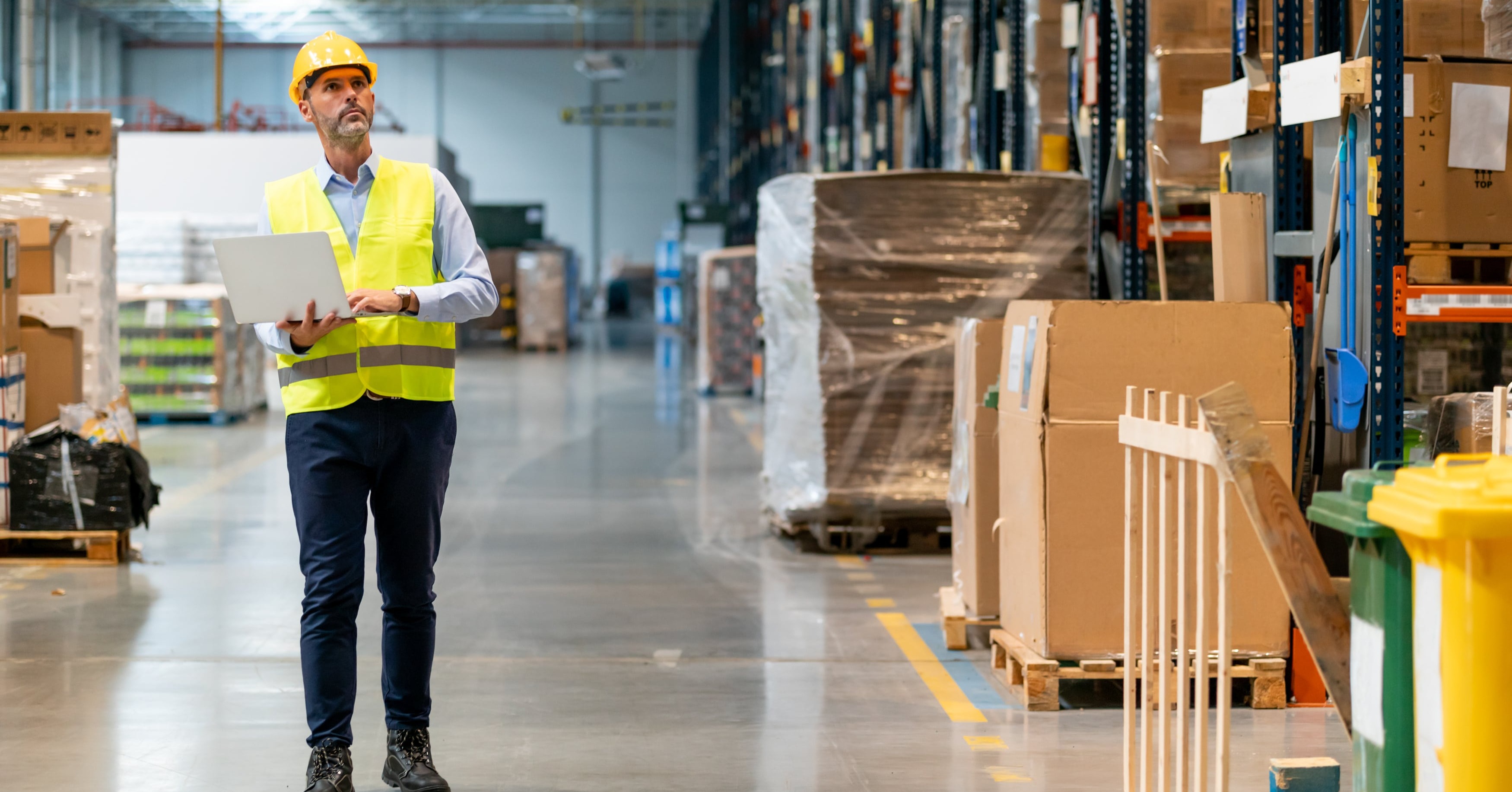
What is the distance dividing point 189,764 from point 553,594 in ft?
8.10

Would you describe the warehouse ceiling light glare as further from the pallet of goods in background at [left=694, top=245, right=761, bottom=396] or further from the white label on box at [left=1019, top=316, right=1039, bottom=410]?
the white label on box at [left=1019, top=316, right=1039, bottom=410]

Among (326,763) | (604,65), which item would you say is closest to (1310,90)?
(326,763)

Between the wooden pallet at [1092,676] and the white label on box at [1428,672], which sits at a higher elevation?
the white label on box at [1428,672]

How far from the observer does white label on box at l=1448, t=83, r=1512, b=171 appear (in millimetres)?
4516

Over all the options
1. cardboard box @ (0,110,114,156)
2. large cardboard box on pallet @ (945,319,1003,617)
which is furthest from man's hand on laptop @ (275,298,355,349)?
cardboard box @ (0,110,114,156)

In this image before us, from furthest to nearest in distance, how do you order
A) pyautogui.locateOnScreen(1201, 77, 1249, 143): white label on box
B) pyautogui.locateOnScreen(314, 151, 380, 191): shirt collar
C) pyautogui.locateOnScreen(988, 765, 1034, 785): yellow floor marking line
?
1. pyautogui.locateOnScreen(1201, 77, 1249, 143): white label on box
2. pyautogui.locateOnScreen(988, 765, 1034, 785): yellow floor marking line
3. pyautogui.locateOnScreen(314, 151, 380, 191): shirt collar

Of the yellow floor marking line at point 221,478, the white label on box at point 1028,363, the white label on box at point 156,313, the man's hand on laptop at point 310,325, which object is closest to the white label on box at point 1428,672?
the man's hand on laptop at point 310,325

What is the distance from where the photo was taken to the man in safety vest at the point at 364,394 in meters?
3.41

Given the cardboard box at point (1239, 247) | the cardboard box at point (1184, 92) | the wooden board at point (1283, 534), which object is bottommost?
the wooden board at point (1283, 534)

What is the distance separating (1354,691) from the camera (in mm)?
2287

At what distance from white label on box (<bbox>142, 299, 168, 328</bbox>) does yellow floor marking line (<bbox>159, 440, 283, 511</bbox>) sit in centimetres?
196

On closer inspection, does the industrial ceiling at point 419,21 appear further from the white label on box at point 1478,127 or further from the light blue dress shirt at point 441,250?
the light blue dress shirt at point 441,250

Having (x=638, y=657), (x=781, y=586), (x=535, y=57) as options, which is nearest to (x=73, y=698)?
(x=638, y=657)

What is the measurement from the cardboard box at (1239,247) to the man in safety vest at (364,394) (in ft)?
7.69
